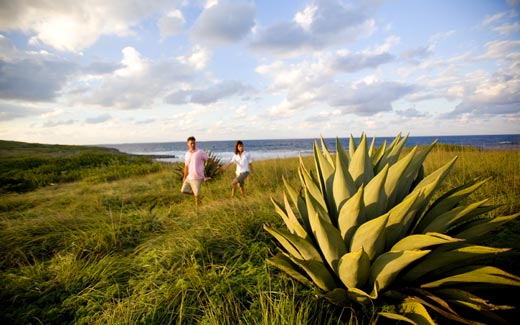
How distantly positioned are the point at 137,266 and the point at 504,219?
129 inches

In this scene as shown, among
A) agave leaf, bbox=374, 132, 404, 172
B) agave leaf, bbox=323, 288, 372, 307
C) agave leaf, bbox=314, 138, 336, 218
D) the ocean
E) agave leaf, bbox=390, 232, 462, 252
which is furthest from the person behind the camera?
the ocean

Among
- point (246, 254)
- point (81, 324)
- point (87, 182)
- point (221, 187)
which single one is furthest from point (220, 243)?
point (87, 182)

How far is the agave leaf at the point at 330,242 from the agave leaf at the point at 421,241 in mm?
277

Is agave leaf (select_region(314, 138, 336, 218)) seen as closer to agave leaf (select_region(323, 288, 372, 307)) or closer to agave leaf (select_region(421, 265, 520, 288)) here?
agave leaf (select_region(323, 288, 372, 307))

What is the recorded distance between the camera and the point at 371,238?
1345 mm

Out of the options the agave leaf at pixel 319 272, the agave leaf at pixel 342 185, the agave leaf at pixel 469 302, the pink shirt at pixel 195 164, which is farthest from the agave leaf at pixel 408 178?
the pink shirt at pixel 195 164

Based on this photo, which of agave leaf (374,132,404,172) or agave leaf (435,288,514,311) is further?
agave leaf (374,132,404,172)

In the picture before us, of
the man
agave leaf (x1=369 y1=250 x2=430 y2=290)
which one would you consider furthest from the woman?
agave leaf (x1=369 y1=250 x2=430 y2=290)

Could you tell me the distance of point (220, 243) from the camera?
315 centimetres

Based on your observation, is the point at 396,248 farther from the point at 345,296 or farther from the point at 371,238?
the point at 345,296

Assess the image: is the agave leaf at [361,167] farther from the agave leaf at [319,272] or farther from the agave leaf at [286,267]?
the agave leaf at [286,267]

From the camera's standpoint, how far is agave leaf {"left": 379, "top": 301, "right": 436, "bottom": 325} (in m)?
1.19

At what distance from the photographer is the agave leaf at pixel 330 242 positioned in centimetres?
137

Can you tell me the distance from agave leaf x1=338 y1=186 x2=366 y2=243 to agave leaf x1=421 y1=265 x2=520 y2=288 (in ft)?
1.55
